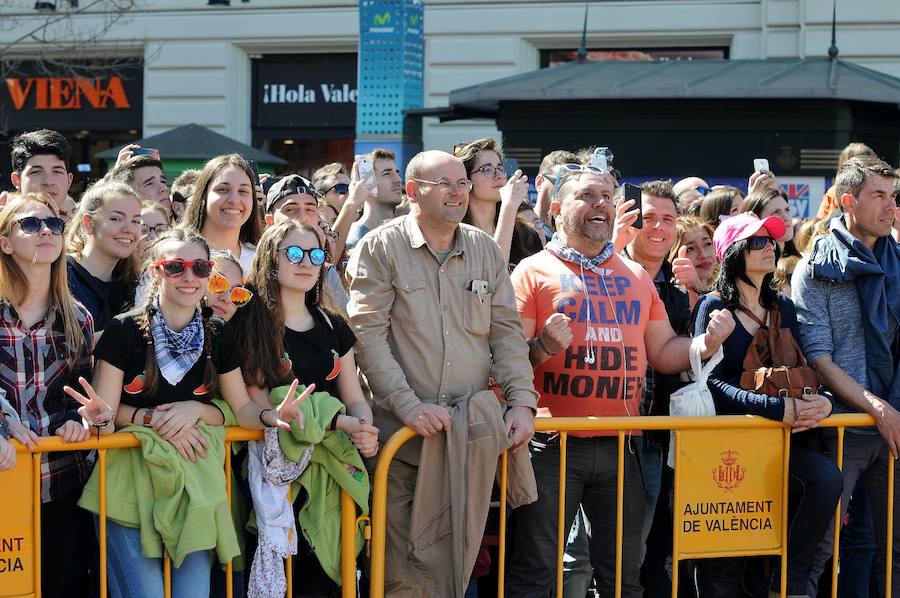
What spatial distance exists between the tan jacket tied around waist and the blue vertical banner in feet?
28.7

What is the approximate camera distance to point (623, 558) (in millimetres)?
5562

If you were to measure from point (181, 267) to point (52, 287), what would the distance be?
53 centimetres

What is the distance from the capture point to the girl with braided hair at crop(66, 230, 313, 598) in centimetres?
470

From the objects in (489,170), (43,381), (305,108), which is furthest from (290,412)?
(305,108)

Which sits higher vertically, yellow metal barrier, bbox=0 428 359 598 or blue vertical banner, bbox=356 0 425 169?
blue vertical banner, bbox=356 0 425 169

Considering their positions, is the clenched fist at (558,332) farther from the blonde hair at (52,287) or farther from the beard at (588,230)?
the blonde hair at (52,287)

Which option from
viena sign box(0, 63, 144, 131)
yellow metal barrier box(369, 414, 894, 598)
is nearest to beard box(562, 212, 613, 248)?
yellow metal barrier box(369, 414, 894, 598)

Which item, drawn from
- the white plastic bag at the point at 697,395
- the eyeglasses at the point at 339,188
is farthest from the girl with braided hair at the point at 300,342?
the eyeglasses at the point at 339,188

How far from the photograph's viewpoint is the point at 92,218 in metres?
5.48

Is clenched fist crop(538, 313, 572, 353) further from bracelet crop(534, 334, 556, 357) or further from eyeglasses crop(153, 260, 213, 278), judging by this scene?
eyeglasses crop(153, 260, 213, 278)

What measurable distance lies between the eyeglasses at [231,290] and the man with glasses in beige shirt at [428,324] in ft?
1.65

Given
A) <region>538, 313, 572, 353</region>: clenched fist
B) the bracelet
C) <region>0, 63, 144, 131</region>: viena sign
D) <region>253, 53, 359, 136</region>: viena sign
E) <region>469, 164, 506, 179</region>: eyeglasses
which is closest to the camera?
<region>538, 313, 572, 353</region>: clenched fist

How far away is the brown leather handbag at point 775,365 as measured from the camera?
5.54 metres

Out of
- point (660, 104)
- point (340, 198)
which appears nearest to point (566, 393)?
point (340, 198)
